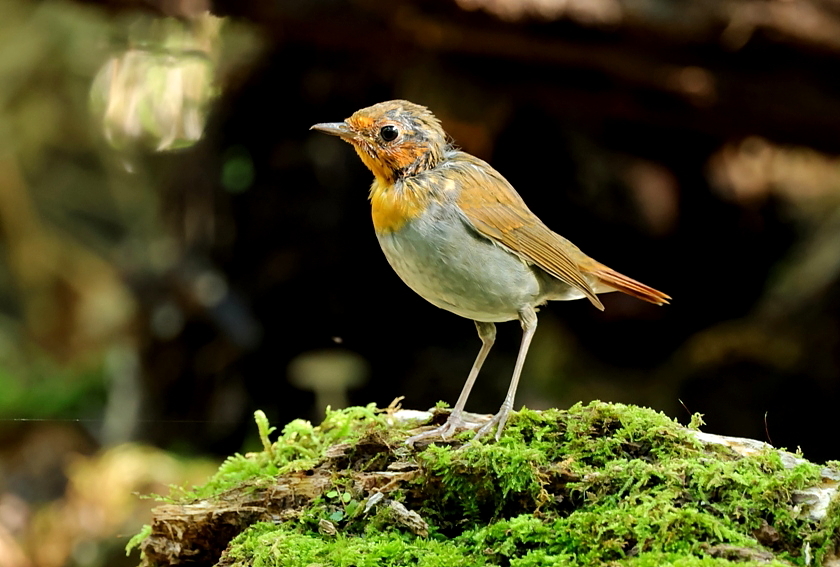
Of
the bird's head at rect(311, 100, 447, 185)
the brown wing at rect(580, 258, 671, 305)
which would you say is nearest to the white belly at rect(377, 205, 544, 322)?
the bird's head at rect(311, 100, 447, 185)

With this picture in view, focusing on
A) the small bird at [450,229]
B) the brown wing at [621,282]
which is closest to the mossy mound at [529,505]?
the small bird at [450,229]

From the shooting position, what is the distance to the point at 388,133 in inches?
127

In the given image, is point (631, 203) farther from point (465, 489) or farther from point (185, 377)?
point (465, 489)

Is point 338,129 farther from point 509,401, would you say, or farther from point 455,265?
point 509,401

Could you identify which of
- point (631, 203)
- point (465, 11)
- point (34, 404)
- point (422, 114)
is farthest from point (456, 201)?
point (34, 404)

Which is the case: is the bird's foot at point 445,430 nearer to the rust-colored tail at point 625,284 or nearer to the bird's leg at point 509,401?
the bird's leg at point 509,401

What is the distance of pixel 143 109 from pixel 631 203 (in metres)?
4.28

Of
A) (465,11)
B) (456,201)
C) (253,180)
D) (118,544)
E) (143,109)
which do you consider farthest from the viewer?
(143,109)

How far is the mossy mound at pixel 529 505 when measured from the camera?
7.44ft

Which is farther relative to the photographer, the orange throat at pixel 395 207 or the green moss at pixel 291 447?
the green moss at pixel 291 447

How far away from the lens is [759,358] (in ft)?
21.9

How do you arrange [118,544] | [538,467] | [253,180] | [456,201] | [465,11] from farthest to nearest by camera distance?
[253,180], [118,544], [465,11], [456,201], [538,467]

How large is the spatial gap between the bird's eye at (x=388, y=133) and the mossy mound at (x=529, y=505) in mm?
1131

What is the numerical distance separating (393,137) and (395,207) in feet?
0.95
